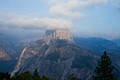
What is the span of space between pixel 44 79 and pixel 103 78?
22036 millimetres

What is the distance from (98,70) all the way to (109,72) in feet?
11.5

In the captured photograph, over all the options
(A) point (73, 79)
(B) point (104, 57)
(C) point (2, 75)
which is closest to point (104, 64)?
(B) point (104, 57)

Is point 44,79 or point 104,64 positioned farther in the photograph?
point 44,79

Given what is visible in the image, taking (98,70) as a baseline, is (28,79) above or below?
below

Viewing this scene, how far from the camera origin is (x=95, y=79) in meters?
91.2

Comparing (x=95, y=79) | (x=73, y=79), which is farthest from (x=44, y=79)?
(x=95, y=79)

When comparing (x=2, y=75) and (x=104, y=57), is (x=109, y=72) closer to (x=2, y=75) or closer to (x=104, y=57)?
(x=104, y=57)

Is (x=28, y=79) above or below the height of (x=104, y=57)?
below

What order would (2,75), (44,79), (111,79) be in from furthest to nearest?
1. (2,75)
2. (44,79)
3. (111,79)

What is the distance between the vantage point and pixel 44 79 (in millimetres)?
99562

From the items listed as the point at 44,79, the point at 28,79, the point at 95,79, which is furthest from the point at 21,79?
the point at 95,79

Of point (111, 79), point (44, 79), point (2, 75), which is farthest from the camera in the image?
point (2, 75)

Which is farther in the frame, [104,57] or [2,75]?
[2,75]

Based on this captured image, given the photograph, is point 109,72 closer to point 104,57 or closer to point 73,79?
point 104,57
